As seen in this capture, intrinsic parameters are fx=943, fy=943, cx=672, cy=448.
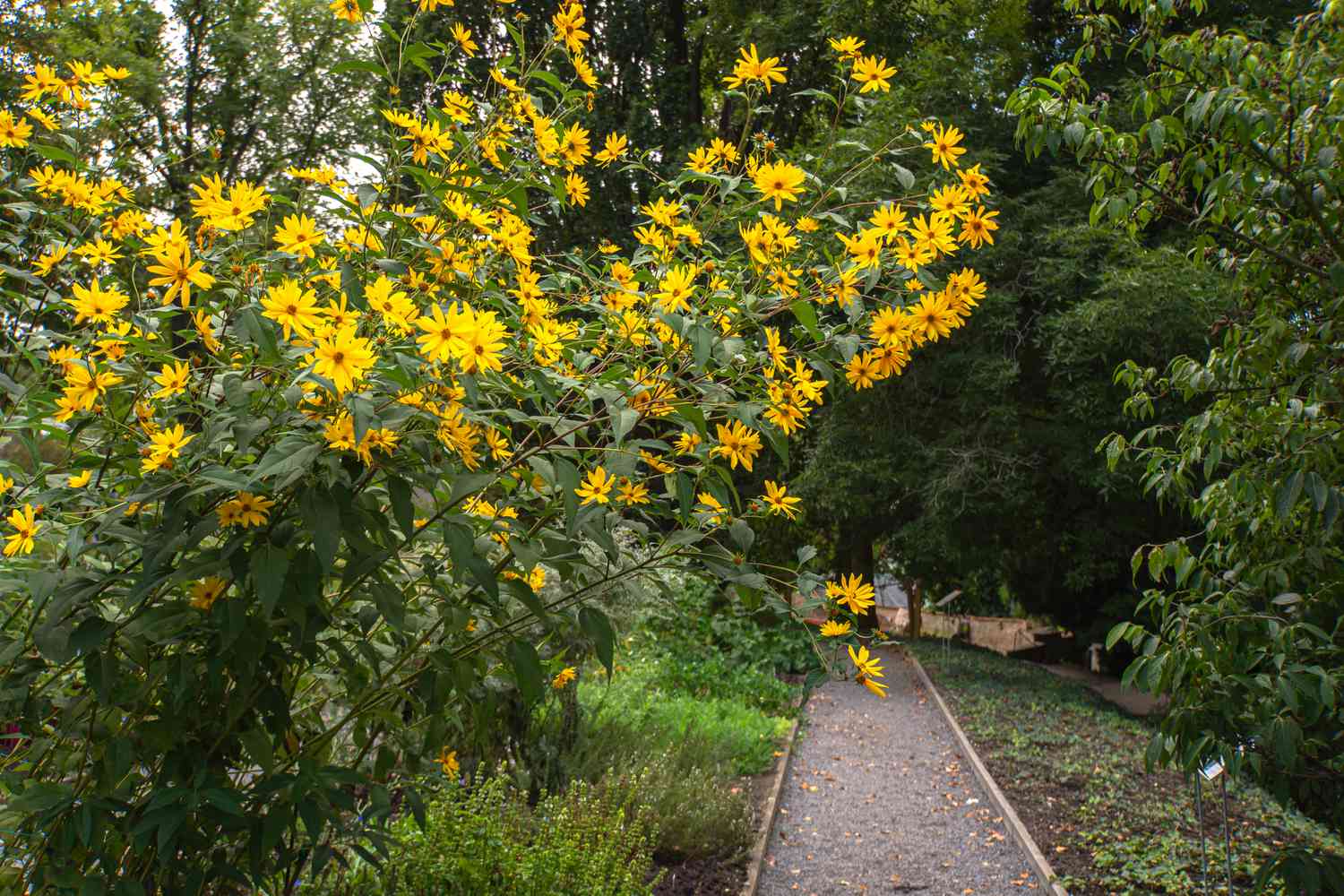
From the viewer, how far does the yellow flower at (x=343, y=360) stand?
49.4 inches

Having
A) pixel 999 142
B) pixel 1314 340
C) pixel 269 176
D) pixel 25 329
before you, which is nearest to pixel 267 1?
pixel 269 176

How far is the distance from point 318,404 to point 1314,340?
2737mm

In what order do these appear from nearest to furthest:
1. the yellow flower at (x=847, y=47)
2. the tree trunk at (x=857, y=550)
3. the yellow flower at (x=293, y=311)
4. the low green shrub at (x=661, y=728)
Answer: the yellow flower at (x=293, y=311)
the yellow flower at (x=847, y=47)
the low green shrub at (x=661, y=728)
the tree trunk at (x=857, y=550)

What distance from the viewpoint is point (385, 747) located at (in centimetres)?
203

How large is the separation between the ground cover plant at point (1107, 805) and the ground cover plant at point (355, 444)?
2.14 metres

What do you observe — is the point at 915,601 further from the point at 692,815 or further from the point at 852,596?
the point at 852,596

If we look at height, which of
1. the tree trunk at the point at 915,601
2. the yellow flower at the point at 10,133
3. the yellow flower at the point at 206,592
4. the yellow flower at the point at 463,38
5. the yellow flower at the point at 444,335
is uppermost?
the yellow flower at the point at 463,38

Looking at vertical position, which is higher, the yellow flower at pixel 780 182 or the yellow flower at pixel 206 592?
the yellow flower at pixel 780 182

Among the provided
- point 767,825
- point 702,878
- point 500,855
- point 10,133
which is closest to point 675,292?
point 10,133

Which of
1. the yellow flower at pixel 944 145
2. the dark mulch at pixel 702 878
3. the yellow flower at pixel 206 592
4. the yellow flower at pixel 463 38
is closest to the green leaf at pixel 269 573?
the yellow flower at pixel 206 592

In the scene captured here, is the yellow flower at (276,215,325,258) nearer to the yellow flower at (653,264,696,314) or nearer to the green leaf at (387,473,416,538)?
the green leaf at (387,473,416,538)

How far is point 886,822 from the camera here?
607cm

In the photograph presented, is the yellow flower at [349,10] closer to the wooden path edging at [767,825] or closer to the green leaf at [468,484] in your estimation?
the green leaf at [468,484]

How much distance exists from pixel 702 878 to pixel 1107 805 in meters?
2.88
